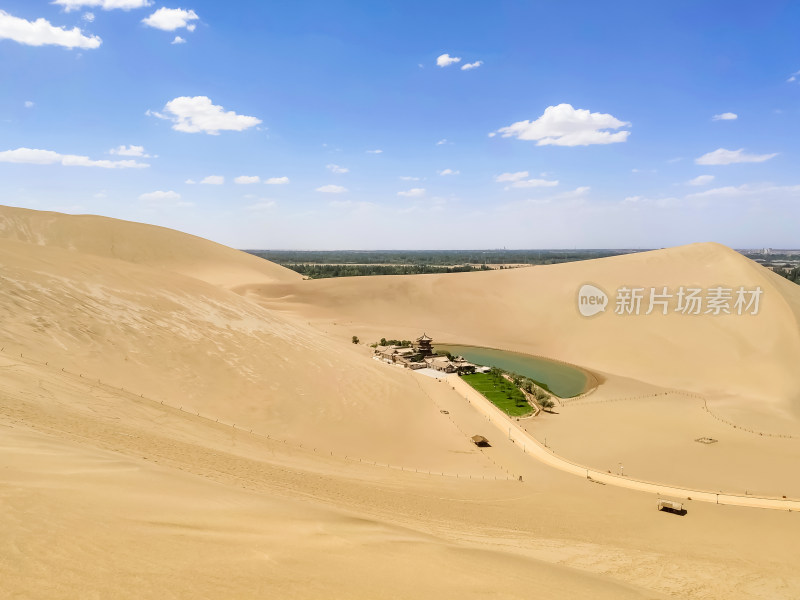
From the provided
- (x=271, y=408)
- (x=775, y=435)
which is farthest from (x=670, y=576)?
(x=775, y=435)

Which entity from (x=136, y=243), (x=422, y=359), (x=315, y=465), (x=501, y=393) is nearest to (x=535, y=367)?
(x=422, y=359)

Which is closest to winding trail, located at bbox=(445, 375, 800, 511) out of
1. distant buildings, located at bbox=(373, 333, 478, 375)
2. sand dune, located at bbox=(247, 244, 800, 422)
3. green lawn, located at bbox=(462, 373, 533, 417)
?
green lawn, located at bbox=(462, 373, 533, 417)

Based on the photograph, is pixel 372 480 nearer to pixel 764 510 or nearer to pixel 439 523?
pixel 439 523

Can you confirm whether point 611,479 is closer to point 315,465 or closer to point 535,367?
point 315,465

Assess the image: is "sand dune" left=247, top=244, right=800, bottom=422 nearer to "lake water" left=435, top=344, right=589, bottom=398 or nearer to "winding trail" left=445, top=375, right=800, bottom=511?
"lake water" left=435, top=344, right=589, bottom=398

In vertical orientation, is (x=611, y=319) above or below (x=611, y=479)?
above

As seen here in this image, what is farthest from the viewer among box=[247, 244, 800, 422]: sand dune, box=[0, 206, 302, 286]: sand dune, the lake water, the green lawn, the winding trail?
box=[0, 206, 302, 286]: sand dune

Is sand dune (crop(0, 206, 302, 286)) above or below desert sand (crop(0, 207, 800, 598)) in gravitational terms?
above
